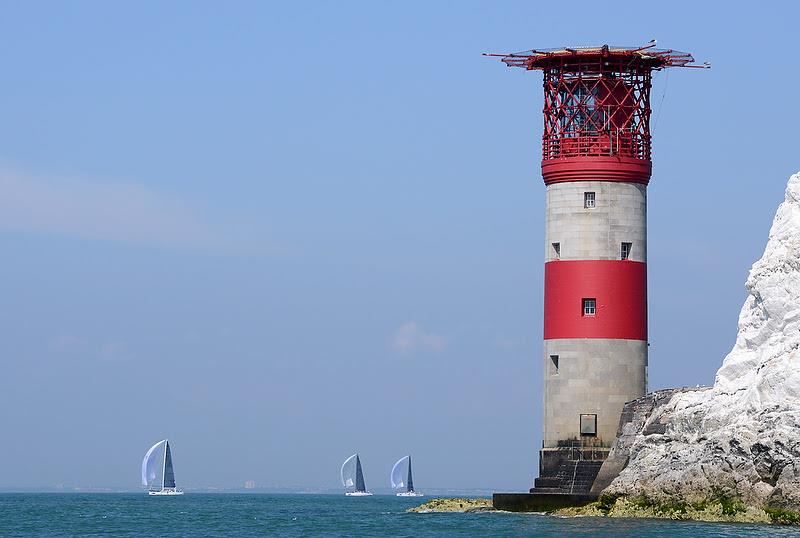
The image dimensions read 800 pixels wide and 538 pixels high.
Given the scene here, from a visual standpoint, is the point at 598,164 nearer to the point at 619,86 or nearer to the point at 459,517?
the point at 619,86

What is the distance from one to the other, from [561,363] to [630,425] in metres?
3.35

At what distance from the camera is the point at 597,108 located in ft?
194

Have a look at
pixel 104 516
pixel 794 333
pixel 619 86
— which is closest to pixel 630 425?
pixel 794 333

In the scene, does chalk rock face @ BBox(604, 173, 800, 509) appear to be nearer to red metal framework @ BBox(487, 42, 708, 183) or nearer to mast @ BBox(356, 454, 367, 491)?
red metal framework @ BBox(487, 42, 708, 183)

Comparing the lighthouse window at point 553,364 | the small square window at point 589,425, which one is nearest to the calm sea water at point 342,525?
the small square window at point 589,425

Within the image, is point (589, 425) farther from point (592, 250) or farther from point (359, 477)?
point (359, 477)

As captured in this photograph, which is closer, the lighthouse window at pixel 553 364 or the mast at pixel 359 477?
the lighthouse window at pixel 553 364

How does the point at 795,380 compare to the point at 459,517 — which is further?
the point at 459,517

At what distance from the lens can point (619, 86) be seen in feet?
195

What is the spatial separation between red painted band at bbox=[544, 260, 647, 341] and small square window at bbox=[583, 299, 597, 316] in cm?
9

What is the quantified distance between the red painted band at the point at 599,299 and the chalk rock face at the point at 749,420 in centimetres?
345

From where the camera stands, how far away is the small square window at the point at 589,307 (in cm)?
5781

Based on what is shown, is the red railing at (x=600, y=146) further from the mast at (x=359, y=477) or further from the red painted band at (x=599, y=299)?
the mast at (x=359, y=477)

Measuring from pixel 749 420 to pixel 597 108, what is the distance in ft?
44.8
